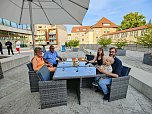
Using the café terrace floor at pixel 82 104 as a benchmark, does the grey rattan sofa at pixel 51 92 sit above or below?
above

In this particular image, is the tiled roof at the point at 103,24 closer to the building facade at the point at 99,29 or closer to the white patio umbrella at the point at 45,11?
the building facade at the point at 99,29

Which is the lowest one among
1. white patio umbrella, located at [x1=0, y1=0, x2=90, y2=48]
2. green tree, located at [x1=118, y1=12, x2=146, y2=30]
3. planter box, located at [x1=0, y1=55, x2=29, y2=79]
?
planter box, located at [x1=0, y1=55, x2=29, y2=79]

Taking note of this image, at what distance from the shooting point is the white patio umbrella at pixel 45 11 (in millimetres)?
3072

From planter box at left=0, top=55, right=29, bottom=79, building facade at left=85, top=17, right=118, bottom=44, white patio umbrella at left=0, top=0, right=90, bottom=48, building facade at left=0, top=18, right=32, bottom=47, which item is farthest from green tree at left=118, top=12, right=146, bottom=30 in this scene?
white patio umbrella at left=0, top=0, right=90, bottom=48

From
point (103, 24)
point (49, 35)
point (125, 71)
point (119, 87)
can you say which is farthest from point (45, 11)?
point (103, 24)

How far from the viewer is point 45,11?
361 centimetres

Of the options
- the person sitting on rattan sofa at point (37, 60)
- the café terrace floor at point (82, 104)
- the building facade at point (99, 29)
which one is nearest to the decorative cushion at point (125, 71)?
the café terrace floor at point (82, 104)

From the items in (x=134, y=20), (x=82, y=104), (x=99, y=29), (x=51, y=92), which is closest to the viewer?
(x=51, y=92)

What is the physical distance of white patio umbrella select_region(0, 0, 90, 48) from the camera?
10.1 feet

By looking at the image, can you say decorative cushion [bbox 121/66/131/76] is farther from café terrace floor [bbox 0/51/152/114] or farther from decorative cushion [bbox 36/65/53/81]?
decorative cushion [bbox 36/65/53/81]

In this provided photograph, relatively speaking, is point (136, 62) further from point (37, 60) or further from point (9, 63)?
point (9, 63)

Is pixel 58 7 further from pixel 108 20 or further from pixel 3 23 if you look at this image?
pixel 108 20

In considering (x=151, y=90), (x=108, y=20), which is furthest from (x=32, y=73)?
(x=108, y=20)

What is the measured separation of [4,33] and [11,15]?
21529 mm
